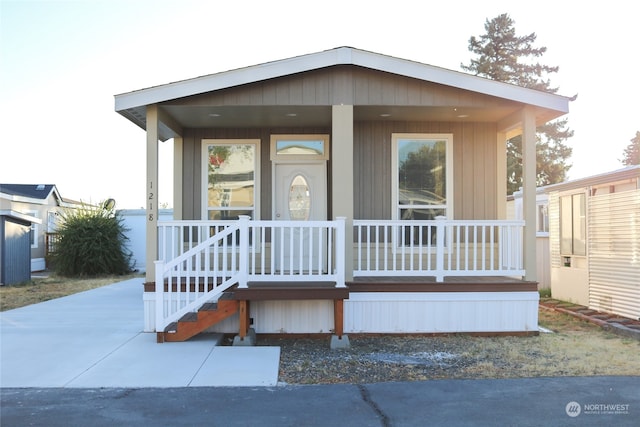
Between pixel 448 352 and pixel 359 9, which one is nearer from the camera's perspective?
pixel 448 352

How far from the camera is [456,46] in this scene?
106 ft

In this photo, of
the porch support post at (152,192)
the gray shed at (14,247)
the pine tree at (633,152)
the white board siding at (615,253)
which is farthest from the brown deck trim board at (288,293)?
the pine tree at (633,152)

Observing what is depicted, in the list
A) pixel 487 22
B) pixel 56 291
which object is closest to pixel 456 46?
pixel 487 22

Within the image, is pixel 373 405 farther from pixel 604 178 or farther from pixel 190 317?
pixel 604 178

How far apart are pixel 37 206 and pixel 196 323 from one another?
19.1 metres

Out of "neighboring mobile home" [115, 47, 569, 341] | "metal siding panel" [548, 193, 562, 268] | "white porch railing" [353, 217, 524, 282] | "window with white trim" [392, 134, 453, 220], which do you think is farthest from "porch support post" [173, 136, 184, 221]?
"metal siding panel" [548, 193, 562, 268]

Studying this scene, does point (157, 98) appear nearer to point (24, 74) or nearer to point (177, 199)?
point (177, 199)

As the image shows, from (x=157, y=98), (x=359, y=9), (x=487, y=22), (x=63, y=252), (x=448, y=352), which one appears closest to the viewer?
(x=448, y=352)

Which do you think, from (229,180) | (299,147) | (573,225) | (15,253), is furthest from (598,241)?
(15,253)

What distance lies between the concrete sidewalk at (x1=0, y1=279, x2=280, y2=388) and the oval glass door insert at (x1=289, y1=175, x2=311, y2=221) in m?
3.03

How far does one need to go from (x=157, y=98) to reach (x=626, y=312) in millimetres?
8252

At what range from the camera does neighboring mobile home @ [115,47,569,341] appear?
7637 millimetres

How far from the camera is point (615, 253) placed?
32.5 feet

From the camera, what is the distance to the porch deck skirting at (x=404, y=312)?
7992mm
